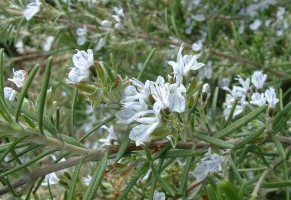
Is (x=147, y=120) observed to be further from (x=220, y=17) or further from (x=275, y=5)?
(x=275, y=5)

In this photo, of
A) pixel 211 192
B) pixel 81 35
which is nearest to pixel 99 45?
pixel 81 35

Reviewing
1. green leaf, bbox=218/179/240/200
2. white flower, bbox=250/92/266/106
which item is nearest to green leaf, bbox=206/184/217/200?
green leaf, bbox=218/179/240/200

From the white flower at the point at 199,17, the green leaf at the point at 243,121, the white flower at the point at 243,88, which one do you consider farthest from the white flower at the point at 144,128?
the white flower at the point at 199,17

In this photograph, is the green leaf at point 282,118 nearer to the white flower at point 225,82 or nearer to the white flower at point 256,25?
the white flower at point 225,82

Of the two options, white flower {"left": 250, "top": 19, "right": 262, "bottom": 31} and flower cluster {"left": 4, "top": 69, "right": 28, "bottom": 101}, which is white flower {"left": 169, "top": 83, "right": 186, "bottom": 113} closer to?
flower cluster {"left": 4, "top": 69, "right": 28, "bottom": 101}

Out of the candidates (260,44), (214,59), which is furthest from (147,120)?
(214,59)
